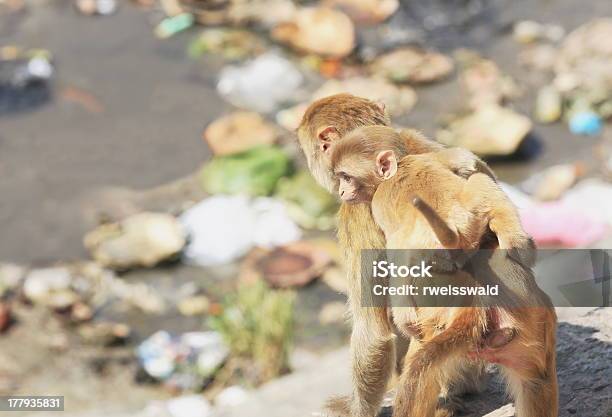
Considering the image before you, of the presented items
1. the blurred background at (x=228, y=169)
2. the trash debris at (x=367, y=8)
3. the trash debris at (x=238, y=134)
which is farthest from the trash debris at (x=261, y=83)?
the trash debris at (x=367, y=8)

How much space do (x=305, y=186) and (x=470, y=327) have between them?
211 inches

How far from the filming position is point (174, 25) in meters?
11.6

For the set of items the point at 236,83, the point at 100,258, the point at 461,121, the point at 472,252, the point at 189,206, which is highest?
the point at 236,83

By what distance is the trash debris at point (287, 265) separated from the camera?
816 cm

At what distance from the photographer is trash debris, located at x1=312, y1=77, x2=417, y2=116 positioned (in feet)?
33.6

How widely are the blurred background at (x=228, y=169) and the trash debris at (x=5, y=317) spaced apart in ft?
0.04

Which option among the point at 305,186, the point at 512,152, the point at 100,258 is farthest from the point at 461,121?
the point at 100,258

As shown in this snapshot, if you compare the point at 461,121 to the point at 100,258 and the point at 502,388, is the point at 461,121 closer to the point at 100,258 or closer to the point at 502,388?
the point at 100,258

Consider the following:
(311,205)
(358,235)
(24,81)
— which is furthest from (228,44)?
(358,235)

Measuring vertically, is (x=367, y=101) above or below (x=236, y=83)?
below

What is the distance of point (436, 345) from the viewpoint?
3.62 metres

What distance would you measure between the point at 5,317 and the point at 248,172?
246 cm

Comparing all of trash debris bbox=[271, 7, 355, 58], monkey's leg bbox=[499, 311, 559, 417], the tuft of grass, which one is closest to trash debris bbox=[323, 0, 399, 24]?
trash debris bbox=[271, 7, 355, 58]

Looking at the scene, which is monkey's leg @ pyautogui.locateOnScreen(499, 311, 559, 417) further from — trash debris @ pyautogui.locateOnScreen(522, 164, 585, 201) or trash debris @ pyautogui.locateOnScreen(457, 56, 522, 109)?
trash debris @ pyautogui.locateOnScreen(457, 56, 522, 109)
